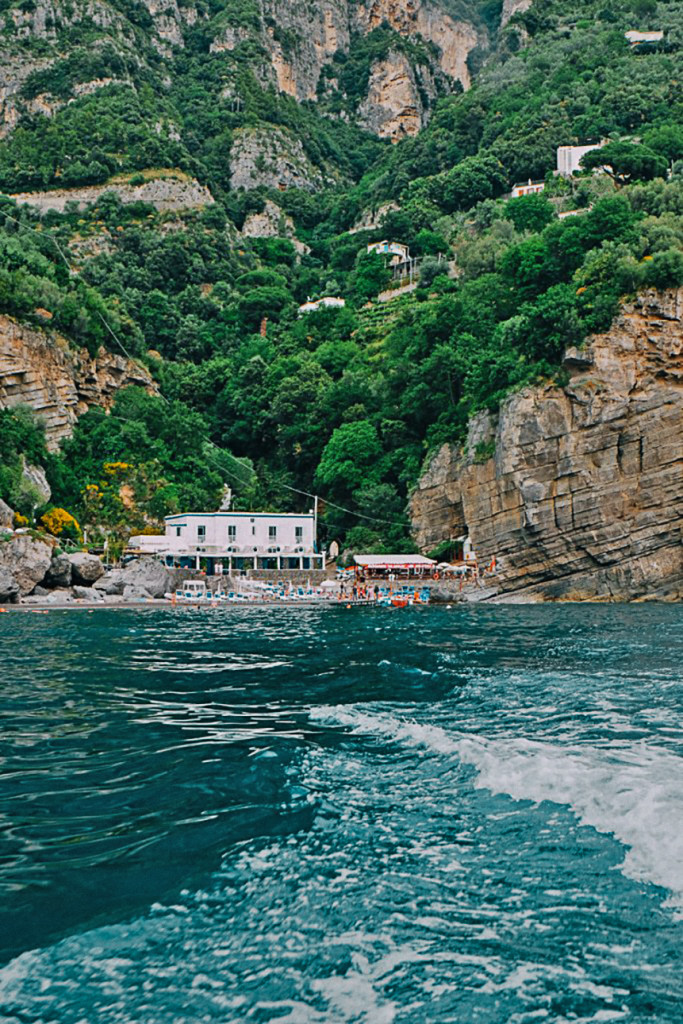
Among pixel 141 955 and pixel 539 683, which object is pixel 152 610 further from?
pixel 141 955

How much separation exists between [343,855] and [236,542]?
167 ft

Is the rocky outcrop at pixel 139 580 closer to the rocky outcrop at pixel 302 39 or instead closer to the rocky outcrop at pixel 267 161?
the rocky outcrop at pixel 267 161

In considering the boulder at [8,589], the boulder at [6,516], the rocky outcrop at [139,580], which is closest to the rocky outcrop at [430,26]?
the rocky outcrop at [139,580]

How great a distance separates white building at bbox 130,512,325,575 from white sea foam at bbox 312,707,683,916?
1740 inches

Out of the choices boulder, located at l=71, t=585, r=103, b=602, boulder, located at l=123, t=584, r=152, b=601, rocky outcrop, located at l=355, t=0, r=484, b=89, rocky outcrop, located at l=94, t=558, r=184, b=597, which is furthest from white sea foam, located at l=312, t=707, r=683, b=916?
rocky outcrop, located at l=355, t=0, r=484, b=89

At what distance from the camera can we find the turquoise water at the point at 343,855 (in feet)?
16.7

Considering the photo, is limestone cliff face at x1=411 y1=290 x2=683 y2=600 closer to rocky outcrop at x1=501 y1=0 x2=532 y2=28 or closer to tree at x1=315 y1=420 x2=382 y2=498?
tree at x1=315 y1=420 x2=382 y2=498

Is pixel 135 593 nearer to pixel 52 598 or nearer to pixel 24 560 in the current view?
pixel 52 598

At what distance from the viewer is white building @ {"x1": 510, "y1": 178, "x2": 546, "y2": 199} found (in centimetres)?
8144

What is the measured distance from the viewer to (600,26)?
10488 cm

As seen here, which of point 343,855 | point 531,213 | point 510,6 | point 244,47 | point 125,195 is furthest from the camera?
point 510,6

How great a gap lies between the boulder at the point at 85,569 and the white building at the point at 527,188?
5599cm

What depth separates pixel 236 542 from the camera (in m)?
57.4

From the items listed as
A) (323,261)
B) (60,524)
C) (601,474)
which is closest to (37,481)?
(60,524)
